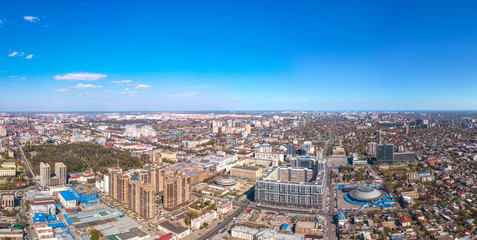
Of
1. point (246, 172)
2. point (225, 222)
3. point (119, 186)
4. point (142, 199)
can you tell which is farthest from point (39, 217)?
point (246, 172)

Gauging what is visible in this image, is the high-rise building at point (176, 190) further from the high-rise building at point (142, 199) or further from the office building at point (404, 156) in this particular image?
the office building at point (404, 156)

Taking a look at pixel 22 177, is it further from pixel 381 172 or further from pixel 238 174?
pixel 381 172

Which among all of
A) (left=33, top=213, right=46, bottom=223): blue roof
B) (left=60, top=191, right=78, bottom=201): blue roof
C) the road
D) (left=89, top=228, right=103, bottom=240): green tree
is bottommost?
the road

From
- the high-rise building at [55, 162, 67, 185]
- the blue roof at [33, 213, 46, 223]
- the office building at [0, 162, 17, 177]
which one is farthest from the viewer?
the office building at [0, 162, 17, 177]

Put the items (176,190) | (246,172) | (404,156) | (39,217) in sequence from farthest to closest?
(404,156), (246,172), (176,190), (39,217)

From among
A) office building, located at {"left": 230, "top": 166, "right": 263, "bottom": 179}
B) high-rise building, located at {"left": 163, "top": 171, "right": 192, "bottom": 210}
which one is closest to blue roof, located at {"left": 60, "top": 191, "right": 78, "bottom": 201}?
high-rise building, located at {"left": 163, "top": 171, "right": 192, "bottom": 210}

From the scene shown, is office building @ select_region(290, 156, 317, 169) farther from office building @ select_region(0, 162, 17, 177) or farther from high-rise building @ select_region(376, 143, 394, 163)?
office building @ select_region(0, 162, 17, 177)

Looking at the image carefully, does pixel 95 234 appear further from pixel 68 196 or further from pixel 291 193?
pixel 291 193

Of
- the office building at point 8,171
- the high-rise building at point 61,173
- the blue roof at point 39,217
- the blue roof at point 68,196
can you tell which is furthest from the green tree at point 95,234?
the office building at point 8,171

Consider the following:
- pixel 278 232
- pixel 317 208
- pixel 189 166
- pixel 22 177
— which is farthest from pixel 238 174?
pixel 22 177
